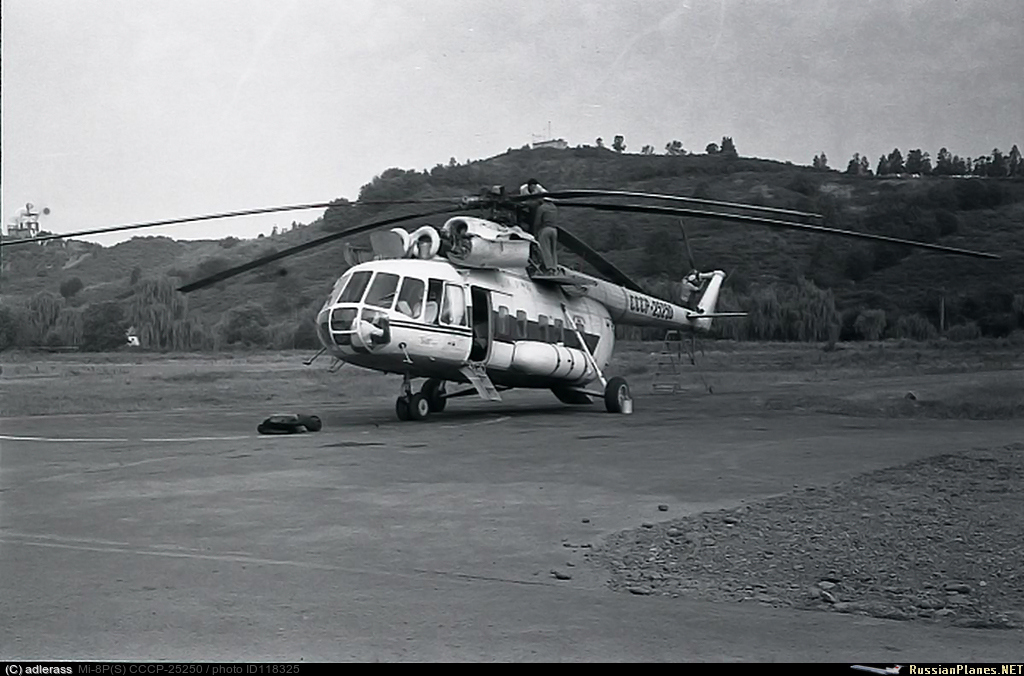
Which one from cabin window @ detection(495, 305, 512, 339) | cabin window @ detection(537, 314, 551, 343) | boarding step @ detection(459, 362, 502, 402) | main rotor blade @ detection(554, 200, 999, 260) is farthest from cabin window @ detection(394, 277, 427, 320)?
cabin window @ detection(537, 314, 551, 343)

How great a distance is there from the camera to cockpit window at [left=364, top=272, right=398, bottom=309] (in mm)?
14094

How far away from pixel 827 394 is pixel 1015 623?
16144 millimetres

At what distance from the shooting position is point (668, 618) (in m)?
4.45

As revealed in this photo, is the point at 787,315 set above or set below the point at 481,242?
below

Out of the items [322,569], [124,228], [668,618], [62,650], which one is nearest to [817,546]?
[668,618]

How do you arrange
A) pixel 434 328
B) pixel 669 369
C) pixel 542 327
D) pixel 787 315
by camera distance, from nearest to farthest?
pixel 434 328
pixel 542 327
pixel 669 369
pixel 787 315

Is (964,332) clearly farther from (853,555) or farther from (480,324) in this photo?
(853,555)

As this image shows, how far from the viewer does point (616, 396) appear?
695 inches

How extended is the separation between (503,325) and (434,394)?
1733mm

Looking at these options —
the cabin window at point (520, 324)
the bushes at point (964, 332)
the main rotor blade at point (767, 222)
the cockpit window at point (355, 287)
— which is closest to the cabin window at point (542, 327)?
the cabin window at point (520, 324)

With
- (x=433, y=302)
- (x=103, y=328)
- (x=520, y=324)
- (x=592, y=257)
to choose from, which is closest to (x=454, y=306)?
(x=433, y=302)

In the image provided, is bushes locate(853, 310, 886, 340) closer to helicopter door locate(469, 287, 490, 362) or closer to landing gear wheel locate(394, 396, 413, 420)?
helicopter door locate(469, 287, 490, 362)

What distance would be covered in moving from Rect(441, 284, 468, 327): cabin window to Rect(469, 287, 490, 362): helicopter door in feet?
1.59

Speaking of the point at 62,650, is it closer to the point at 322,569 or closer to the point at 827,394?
the point at 322,569
